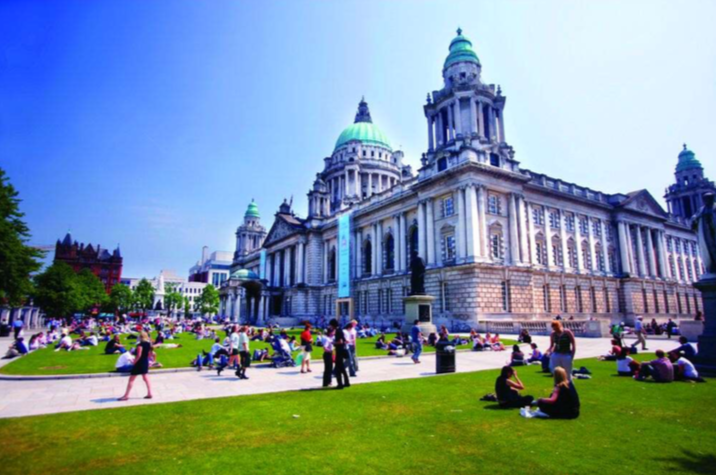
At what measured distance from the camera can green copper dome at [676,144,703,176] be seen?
270 feet

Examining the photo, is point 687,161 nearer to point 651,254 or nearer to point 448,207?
point 651,254

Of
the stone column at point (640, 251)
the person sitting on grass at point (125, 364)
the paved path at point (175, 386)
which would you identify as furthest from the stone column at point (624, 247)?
the person sitting on grass at point (125, 364)

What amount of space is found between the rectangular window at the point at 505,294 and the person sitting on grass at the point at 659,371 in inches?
1111

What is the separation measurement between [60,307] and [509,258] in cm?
6673

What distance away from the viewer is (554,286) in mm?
46812

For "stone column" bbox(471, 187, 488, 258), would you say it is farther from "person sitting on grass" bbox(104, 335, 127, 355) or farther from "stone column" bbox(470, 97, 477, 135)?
"person sitting on grass" bbox(104, 335, 127, 355)

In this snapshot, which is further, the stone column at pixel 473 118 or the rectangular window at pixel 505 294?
the stone column at pixel 473 118

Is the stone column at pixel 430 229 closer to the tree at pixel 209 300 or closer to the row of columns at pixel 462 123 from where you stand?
the row of columns at pixel 462 123

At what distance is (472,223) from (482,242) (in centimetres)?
222

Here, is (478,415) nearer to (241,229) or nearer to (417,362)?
(417,362)

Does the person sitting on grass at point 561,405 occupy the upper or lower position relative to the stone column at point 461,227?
lower

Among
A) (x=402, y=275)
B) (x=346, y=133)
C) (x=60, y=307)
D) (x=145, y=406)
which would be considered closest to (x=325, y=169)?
(x=346, y=133)

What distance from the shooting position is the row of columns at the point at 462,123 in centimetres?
4903

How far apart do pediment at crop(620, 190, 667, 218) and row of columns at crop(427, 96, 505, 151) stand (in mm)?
22200
